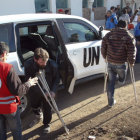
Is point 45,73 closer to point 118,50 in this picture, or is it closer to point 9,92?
point 9,92

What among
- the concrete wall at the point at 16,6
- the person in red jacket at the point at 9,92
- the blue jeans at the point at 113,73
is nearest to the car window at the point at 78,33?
the blue jeans at the point at 113,73

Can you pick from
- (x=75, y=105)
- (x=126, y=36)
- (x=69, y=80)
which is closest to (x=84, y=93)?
(x=75, y=105)

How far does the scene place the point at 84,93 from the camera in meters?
4.93

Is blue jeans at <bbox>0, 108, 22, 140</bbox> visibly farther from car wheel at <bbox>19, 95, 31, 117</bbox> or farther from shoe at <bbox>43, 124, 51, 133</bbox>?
car wheel at <bbox>19, 95, 31, 117</bbox>

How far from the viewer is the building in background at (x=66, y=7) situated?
11.0 meters

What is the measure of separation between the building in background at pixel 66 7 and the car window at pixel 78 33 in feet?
21.7

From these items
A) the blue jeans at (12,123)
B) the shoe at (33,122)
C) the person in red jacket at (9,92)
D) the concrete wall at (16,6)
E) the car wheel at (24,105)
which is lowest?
the shoe at (33,122)

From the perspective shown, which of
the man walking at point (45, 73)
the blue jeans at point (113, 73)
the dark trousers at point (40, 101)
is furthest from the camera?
the blue jeans at point (113, 73)

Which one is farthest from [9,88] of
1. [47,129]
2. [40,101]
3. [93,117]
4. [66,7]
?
[66,7]

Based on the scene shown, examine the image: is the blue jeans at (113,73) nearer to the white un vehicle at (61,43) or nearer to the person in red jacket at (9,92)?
the white un vehicle at (61,43)

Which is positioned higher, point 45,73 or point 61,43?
point 61,43

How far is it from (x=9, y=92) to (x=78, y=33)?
261cm

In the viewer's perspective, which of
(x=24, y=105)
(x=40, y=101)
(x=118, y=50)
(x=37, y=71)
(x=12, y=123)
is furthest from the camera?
(x=24, y=105)

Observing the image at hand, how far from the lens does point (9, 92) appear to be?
2.38 metres
